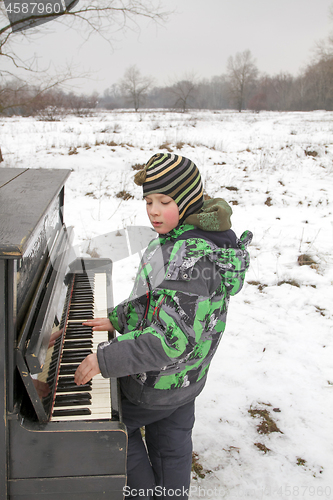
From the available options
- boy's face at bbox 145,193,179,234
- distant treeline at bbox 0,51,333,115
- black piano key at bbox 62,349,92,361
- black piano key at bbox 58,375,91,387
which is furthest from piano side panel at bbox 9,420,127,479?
distant treeline at bbox 0,51,333,115

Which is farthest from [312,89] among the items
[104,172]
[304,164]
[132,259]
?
[132,259]

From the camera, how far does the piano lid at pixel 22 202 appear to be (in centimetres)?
103

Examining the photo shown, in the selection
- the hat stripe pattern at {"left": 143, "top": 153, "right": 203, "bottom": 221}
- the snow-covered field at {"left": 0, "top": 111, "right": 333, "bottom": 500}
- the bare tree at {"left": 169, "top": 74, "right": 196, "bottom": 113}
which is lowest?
the snow-covered field at {"left": 0, "top": 111, "right": 333, "bottom": 500}

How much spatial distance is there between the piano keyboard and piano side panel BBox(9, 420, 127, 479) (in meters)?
0.07

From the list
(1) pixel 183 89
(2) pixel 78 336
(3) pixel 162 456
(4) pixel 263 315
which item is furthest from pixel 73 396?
(1) pixel 183 89

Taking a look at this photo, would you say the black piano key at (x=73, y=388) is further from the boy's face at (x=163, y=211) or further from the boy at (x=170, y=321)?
the boy's face at (x=163, y=211)

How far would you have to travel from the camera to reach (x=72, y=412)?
4.20ft

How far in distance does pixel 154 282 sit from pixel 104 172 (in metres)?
8.01

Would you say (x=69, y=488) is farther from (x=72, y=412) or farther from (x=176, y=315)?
(x=176, y=315)

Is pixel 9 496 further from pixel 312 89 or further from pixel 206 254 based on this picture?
pixel 312 89

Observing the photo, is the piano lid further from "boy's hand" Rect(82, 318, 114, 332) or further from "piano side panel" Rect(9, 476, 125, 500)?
"piano side panel" Rect(9, 476, 125, 500)

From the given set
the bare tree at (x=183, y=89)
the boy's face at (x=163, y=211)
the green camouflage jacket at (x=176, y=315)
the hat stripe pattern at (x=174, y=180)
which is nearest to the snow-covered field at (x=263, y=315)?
the green camouflage jacket at (x=176, y=315)

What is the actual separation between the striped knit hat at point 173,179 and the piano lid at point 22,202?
0.48 meters

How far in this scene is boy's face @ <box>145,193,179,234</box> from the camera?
1.49 metres
